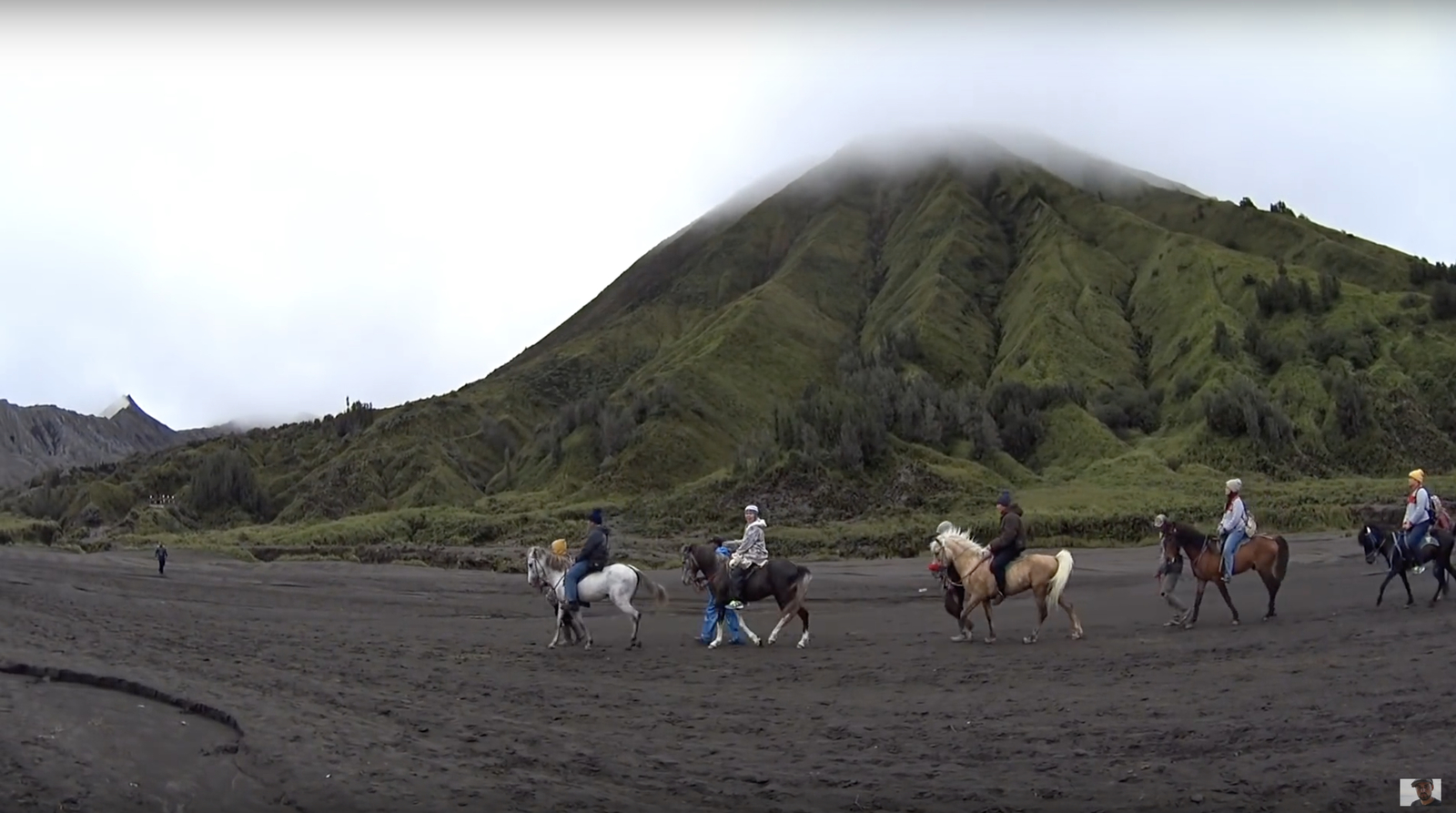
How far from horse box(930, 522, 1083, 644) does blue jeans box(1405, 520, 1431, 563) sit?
5.96 metres

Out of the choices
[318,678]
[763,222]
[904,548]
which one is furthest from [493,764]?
[763,222]

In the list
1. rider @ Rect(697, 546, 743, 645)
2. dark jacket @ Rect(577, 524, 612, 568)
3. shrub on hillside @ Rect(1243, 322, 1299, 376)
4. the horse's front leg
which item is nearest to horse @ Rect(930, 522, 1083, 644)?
rider @ Rect(697, 546, 743, 645)

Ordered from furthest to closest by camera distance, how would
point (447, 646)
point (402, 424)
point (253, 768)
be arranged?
point (402, 424) < point (447, 646) < point (253, 768)

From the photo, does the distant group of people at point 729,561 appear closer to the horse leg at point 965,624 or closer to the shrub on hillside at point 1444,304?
the horse leg at point 965,624

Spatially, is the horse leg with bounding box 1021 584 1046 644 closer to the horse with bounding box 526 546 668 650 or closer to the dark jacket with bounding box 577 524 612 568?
the horse with bounding box 526 546 668 650

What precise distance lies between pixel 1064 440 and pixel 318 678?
59.6 meters

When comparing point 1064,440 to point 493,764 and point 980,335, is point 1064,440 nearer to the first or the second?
point 980,335

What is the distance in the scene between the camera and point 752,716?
11984mm

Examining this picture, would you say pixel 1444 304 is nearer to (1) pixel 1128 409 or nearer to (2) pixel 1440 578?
(1) pixel 1128 409

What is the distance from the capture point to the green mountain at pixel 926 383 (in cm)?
5638

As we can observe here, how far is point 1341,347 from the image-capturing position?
74188 millimetres

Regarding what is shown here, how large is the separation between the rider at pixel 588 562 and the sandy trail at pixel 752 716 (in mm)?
963

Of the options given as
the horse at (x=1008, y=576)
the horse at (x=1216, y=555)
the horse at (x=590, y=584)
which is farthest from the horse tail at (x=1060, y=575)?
the horse at (x=590, y=584)

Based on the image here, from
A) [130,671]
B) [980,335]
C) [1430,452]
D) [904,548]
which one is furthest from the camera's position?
[980,335]
